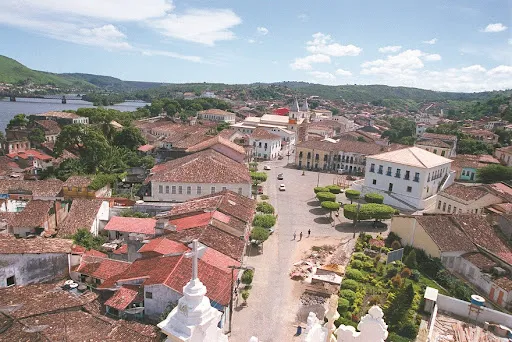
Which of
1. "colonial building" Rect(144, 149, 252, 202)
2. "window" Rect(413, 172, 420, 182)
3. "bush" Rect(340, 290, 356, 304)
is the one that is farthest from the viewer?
"window" Rect(413, 172, 420, 182)

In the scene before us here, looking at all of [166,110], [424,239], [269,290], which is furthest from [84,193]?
[166,110]

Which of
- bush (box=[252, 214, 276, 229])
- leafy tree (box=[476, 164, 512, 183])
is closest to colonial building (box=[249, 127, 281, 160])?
leafy tree (box=[476, 164, 512, 183])

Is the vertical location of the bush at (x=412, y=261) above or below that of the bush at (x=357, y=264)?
Answer: above

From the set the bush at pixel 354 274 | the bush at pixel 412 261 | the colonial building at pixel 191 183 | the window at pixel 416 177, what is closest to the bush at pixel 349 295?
the bush at pixel 354 274

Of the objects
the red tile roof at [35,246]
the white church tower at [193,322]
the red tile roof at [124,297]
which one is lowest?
the red tile roof at [124,297]

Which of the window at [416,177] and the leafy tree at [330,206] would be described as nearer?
the leafy tree at [330,206]

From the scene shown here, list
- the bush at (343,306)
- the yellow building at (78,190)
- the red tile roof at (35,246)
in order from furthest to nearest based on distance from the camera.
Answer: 1. the yellow building at (78,190)
2. the bush at (343,306)
3. the red tile roof at (35,246)

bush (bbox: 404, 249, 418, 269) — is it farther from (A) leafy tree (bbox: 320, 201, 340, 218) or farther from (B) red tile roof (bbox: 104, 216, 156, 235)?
(B) red tile roof (bbox: 104, 216, 156, 235)

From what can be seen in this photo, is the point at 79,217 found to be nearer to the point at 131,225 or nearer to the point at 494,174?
the point at 131,225

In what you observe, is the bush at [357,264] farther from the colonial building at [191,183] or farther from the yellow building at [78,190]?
the yellow building at [78,190]
